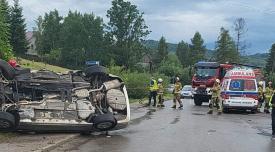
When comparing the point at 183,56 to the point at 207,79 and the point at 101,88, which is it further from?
the point at 101,88

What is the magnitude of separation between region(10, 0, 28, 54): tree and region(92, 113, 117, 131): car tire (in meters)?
73.7

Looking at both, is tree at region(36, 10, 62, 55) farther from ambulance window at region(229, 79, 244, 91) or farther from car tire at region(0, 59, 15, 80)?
car tire at region(0, 59, 15, 80)

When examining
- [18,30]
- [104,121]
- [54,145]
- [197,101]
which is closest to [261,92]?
[197,101]

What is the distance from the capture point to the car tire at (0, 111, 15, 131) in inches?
494

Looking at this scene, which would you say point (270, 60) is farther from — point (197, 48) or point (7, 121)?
point (7, 121)

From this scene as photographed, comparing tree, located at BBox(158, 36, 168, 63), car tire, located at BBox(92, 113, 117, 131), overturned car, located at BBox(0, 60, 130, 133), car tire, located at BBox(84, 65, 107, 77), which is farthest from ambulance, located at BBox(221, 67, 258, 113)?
tree, located at BBox(158, 36, 168, 63)

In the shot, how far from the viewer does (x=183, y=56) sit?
167125 millimetres

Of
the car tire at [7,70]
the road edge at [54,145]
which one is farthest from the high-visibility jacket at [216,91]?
the car tire at [7,70]

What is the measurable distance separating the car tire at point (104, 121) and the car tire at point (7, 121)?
2.22 m

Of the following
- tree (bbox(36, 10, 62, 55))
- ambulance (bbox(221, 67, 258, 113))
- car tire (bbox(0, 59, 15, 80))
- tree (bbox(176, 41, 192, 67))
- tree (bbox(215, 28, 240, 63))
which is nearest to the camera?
car tire (bbox(0, 59, 15, 80))

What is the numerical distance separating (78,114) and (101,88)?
1.25 metres

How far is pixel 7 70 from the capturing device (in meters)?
13.8

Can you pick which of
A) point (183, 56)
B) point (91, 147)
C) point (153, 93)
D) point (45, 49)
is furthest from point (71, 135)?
point (183, 56)

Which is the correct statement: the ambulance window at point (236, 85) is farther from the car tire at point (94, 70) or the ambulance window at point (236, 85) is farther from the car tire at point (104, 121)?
the car tire at point (104, 121)
